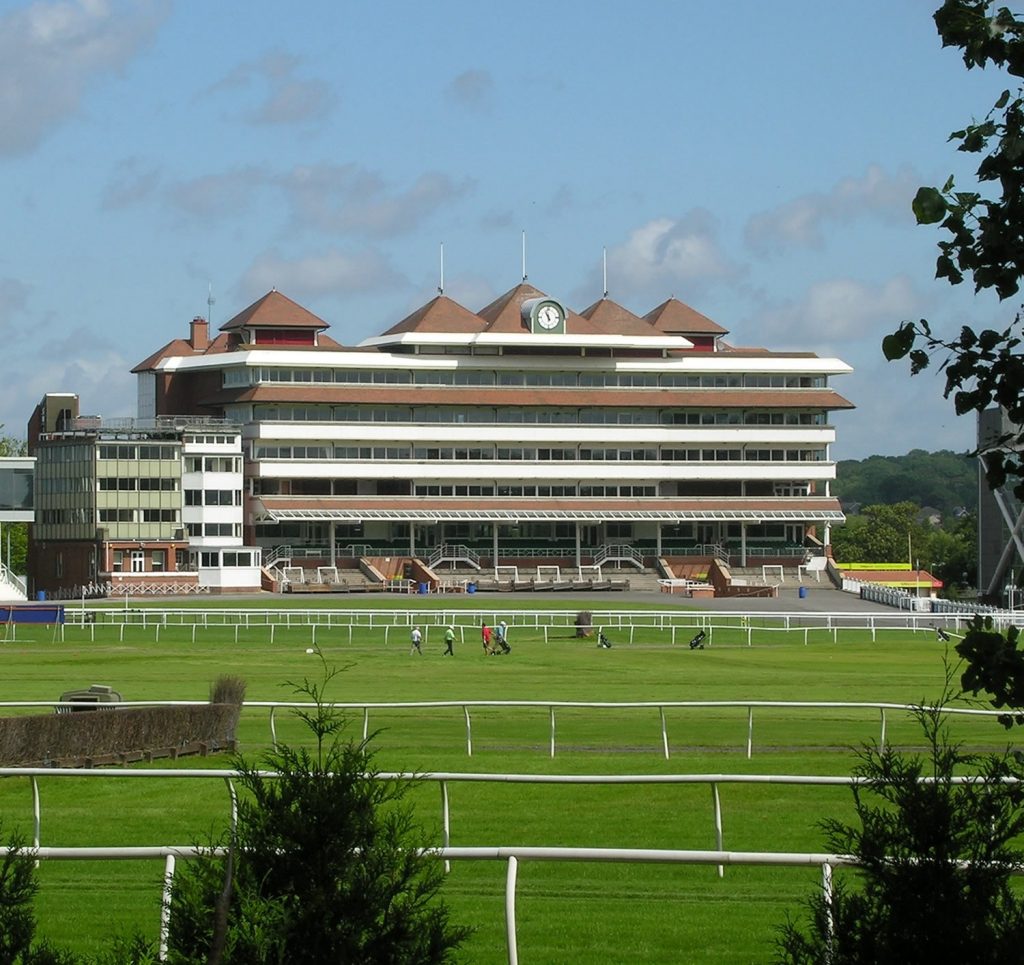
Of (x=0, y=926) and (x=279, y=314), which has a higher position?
(x=279, y=314)

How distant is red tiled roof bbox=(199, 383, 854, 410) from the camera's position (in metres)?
105

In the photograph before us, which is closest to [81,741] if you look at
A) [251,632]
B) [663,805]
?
[663,805]

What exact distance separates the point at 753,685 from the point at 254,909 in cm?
3424

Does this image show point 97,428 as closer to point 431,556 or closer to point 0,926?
point 431,556

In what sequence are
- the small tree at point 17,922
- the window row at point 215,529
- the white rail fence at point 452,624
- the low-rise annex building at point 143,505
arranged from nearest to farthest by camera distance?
the small tree at point 17,922, the white rail fence at point 452,624, the low-rise annex building at point 143,505, the window row at point 215,529

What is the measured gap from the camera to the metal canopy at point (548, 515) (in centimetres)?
10206

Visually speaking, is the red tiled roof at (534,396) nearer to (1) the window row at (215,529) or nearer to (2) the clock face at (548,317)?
(2) the clock face at (548,317)

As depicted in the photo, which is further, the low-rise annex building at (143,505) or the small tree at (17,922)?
the low-rise annex building at (143,505)

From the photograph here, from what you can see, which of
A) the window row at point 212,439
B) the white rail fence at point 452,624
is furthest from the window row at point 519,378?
the white rail fence at point 452,624

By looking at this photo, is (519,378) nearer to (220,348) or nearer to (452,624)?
(220,348)

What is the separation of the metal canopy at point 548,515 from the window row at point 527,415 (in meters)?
5.61

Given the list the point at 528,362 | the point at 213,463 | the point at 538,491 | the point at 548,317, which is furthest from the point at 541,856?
the point at 548,317

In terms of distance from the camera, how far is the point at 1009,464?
23.6 ft

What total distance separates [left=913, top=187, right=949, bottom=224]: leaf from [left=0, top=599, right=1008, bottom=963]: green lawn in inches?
246
